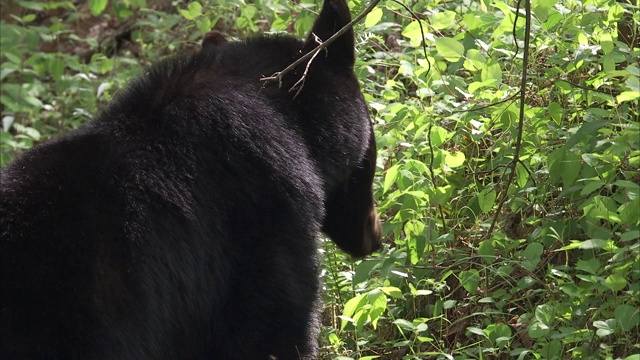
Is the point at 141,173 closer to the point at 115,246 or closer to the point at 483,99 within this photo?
the point at 115,246

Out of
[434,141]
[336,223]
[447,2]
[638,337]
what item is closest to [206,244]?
[336,223]

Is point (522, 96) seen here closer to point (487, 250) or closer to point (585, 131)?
point (585, 131)

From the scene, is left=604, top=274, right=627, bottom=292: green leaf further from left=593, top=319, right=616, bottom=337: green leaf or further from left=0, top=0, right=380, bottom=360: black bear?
left=0, top=0, right=380, bottom=360: black bear

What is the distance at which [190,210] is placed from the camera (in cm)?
386

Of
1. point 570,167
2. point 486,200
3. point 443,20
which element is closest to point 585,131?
point 570,167

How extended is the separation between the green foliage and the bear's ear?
0.23m

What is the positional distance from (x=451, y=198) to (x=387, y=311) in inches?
29.8

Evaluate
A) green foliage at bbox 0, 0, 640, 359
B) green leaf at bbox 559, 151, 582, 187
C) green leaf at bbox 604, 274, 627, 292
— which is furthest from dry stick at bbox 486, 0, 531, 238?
green leaf at bbox 604, 274, 627, 292

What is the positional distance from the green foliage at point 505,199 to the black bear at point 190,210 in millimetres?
326

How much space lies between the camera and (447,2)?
606 cm

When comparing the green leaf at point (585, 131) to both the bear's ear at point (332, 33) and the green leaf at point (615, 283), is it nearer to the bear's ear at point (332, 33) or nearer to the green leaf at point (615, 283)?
the green leaf at point (615, 283)

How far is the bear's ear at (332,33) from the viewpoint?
175 inches

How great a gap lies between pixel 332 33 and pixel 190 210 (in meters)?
1.14

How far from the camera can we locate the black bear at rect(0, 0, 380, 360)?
3492 millimetres
